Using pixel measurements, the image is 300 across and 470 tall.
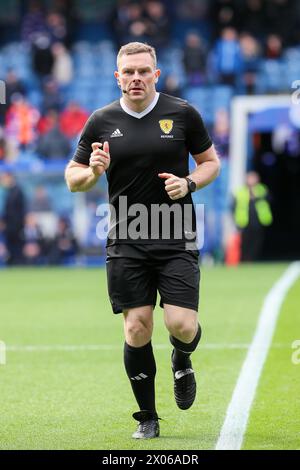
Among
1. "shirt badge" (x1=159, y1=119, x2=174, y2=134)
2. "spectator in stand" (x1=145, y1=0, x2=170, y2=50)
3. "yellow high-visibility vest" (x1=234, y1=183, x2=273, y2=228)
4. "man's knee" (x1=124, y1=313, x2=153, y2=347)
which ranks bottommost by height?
"yellow high-visibility vest" (x1=234, y1=183, x2=273, y2=228)

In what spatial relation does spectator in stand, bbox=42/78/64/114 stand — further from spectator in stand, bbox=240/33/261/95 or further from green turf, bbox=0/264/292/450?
green turf, bbox=0/264/292/450

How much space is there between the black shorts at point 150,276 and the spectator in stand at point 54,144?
17549mm

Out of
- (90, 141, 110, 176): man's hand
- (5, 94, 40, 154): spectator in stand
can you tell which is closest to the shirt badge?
(90, 141, 110, 176): man's hand

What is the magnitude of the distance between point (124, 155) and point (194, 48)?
18.9m

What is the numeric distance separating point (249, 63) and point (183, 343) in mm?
19379

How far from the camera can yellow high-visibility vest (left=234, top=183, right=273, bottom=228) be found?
23.6 m

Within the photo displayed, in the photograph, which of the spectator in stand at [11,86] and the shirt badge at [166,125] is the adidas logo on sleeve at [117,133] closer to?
the shirt badge at [166,125]

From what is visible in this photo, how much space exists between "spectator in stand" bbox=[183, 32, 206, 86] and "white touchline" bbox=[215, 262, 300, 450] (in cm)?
1024

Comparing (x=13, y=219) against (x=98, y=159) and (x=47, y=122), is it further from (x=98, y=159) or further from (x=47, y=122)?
(x=98, y=159)

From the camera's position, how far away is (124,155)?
22.7ft

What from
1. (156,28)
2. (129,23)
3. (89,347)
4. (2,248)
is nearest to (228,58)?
(156,28)

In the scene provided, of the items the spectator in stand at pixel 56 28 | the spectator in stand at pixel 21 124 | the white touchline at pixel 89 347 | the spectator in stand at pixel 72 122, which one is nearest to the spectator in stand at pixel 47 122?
the spectator in stand at pixel 21 124

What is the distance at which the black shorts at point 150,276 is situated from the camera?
6883mm
